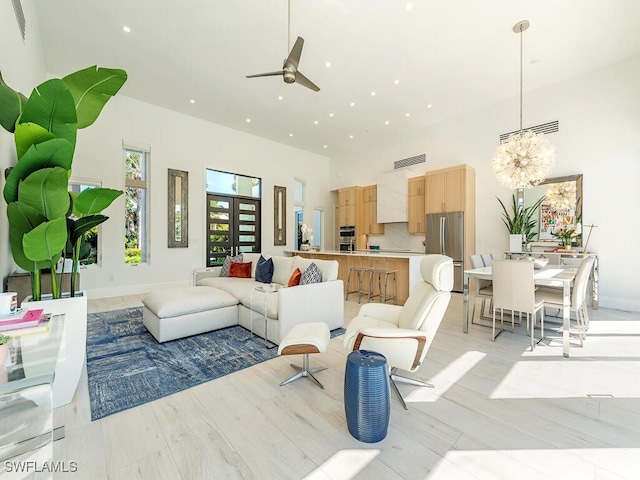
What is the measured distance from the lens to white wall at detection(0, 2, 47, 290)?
2.47 meters

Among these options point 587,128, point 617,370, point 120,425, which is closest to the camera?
point 120,425

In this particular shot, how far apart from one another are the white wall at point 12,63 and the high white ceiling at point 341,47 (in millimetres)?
425

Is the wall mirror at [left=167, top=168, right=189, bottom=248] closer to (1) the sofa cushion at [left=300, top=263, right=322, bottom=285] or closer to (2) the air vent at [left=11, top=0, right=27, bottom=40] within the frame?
(2) the air vent at [left=11, top=0, right=27, bottom=40]

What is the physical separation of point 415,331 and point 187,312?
265 cm

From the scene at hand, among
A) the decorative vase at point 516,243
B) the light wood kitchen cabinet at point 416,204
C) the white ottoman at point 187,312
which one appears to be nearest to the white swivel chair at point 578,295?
the decorative vase at point 516,243

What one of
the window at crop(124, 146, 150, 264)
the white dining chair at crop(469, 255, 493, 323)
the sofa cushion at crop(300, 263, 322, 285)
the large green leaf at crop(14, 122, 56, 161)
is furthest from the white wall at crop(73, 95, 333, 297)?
the white dining chair at crop(469, 255, 493, 323)

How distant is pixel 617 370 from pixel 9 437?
4052 millimetres

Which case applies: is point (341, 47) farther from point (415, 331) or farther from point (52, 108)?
point (415, 331)

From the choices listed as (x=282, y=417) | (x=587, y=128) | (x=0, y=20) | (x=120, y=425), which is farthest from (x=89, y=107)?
(x=587, y=128)

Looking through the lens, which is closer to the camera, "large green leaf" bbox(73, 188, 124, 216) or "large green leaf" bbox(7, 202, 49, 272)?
"large green leaf" bbox(7, 202, 49, 272)

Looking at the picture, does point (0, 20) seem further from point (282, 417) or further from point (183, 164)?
point (183, 164)

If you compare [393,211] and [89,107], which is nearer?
[89,107]

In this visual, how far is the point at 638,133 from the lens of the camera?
15.1 ft

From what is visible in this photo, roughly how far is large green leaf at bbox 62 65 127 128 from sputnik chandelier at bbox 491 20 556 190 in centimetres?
463
